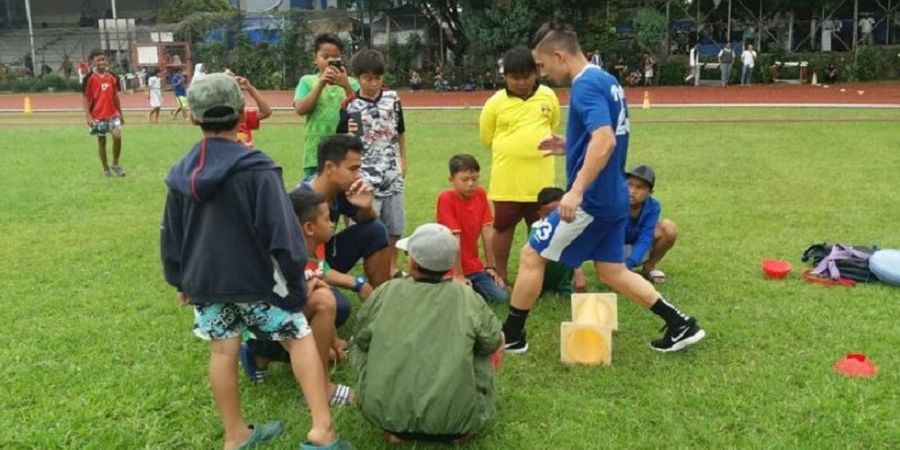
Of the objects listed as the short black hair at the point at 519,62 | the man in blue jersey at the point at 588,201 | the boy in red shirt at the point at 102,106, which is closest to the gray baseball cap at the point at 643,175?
the short black hair at the point at 519,62

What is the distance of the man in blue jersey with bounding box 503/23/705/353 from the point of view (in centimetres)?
404

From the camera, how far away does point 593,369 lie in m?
4.32

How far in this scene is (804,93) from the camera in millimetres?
25938

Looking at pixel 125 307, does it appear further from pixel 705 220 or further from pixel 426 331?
pixel 705 220

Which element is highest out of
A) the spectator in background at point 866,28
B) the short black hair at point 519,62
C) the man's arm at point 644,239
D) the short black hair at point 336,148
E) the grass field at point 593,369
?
the spectator in background at point 866,28

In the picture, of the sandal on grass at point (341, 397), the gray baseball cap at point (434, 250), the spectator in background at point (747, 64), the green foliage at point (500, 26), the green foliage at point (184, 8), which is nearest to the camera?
the gray baseball cap at point (434, 250)

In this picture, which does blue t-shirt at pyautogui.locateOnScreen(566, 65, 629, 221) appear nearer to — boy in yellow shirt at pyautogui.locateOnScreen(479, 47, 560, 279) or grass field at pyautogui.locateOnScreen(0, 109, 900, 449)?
grass field at pyautogui.locateOnScreen(0, 109, 900, 449)

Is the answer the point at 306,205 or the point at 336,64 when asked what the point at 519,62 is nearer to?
the point at 336,64

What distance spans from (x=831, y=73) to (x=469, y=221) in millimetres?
28039

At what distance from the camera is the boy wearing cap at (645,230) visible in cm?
564

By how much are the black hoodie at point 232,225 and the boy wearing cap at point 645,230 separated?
9.90 feet

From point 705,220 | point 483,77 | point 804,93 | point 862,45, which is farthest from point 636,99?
point 705,220

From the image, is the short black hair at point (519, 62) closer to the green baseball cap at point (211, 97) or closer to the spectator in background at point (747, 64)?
the green baseball cap at point (211, 97)

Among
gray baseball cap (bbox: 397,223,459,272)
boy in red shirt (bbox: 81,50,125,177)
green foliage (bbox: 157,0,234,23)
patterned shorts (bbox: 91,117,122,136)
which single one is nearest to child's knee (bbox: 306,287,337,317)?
gray baseball cap (bbox: 397,223,459,272)
